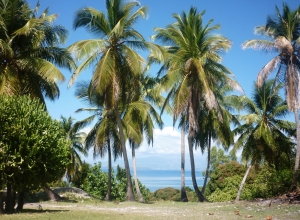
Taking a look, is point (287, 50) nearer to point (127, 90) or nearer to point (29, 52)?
point (127, 90)

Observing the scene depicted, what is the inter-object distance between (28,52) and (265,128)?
18.1m

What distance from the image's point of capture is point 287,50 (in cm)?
2077

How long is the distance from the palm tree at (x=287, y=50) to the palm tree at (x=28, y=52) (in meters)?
11.3

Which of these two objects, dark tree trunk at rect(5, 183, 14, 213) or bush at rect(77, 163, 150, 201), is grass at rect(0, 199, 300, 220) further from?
bush at rect(77, 163, 150, 201)

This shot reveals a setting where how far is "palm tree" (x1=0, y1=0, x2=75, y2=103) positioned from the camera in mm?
19391

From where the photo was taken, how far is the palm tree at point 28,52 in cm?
1939

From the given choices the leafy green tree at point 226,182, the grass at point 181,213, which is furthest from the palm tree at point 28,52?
the leafy green tree at point 226,182

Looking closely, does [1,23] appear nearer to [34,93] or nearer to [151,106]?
[34,93]

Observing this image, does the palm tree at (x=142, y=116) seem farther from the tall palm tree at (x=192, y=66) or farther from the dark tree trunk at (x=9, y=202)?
the dark tree trunk at (x=9, y=202)

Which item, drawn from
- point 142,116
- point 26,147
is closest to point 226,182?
point 142,116

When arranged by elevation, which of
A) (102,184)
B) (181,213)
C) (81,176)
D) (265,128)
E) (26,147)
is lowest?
(181,213)

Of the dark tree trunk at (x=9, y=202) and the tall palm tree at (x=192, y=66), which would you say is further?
the tall palm tree at (x=192, y=66)

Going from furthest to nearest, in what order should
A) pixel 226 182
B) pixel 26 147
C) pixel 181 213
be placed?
pixel 226 182 → pixel 181 213 → pixel 26 147

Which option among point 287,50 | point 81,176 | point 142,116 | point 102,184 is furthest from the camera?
point 81,176
